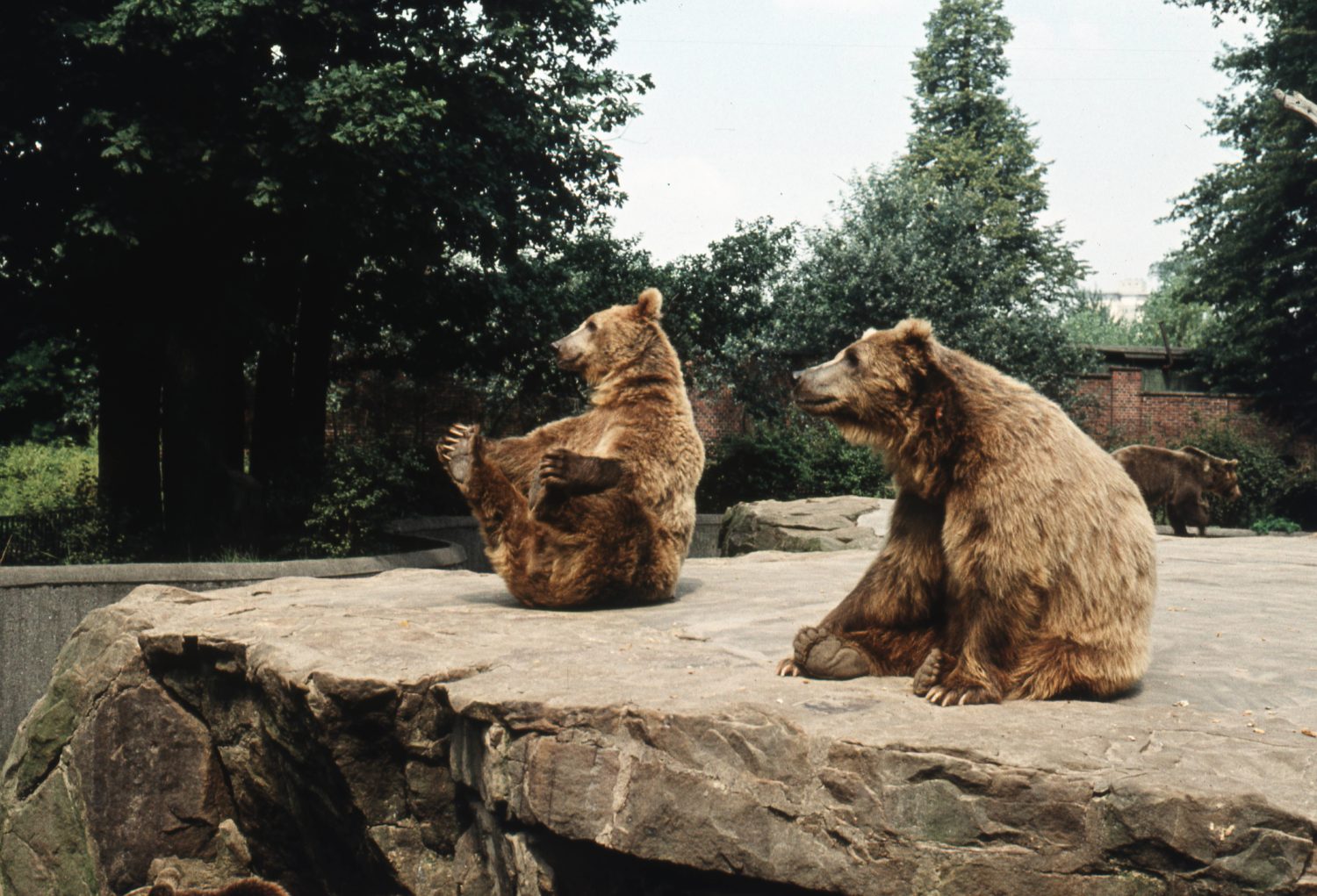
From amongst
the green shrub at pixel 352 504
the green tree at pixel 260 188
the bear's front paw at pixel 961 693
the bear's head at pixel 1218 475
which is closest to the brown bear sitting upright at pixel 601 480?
the bear's front paw at pixel 961 693

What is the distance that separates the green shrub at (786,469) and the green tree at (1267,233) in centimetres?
1027

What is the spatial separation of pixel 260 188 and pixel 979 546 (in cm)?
830

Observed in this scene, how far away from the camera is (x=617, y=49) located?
48.4ft

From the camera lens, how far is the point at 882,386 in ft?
13.4

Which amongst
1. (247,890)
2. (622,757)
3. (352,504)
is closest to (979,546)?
(622,757)

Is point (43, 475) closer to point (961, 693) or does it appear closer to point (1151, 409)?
point (961, 693)

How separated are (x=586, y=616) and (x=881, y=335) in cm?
220

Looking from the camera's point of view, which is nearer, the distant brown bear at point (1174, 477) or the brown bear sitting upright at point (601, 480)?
the brown bear sitting upright at point (601, 480)

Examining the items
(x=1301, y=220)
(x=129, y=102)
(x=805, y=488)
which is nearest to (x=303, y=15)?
(x=129, y=102)

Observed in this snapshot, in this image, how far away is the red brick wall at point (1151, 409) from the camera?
24828mm

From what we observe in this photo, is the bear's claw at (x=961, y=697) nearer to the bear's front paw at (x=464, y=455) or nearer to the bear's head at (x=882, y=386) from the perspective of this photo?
the bear's head at (x=882, y=386)

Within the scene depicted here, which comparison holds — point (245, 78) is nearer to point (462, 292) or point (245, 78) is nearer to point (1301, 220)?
point (462, 292)

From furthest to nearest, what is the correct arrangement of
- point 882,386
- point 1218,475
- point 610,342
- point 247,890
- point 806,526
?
point 1218,475
point 806,526
point 610,342
point 247,890
point 882,386

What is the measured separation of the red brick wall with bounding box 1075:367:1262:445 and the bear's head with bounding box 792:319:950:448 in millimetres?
21939
